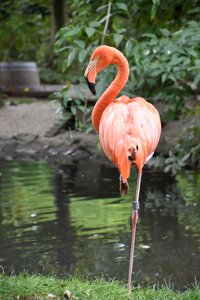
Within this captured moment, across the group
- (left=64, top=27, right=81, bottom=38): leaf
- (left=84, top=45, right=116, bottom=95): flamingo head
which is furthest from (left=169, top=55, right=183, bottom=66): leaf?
(left=84, top=45, right=116, bottom=95): flamingo head

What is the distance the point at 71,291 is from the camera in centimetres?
415

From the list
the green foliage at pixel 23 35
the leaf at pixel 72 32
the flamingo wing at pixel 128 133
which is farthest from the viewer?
the green foliage at pixel 23 35

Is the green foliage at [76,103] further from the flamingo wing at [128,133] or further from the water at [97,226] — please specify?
the flamingo wing at [128,133]

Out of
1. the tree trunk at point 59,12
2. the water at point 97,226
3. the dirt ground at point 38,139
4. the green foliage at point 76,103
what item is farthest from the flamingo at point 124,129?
the tree trunk at point 59,12

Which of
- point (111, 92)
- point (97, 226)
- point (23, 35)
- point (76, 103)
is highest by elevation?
point (111, 92)

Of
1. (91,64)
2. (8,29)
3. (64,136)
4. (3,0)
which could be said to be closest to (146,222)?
(91,64)

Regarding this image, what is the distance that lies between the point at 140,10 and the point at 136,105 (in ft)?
10.2

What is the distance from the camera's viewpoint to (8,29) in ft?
66.7

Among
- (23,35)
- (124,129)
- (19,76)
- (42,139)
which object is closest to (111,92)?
(124,129)

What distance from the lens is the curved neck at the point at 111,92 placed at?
15.1ft

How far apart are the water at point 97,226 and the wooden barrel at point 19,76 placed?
6.76 metres

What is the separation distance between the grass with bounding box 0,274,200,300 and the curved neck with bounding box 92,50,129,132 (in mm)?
1052

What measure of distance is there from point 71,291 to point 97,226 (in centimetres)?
292

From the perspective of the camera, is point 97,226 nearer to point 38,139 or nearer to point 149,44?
point 149,44
